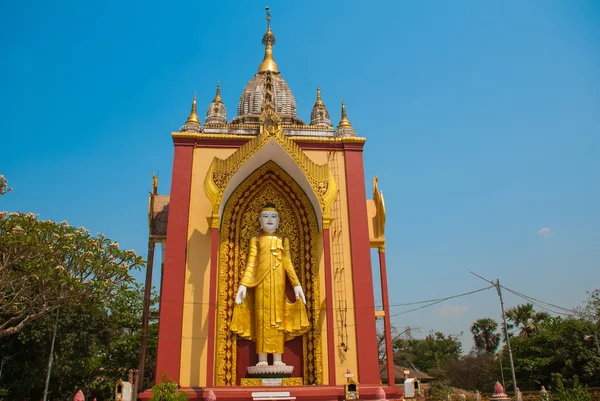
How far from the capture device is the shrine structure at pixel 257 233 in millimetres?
10047

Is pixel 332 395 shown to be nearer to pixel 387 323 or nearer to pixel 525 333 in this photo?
pixel 387 323

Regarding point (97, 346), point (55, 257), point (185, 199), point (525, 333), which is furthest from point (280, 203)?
point (525, 333)

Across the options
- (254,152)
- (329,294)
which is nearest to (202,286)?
(329,294)

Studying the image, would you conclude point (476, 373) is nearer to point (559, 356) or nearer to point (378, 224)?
point (559, 356)

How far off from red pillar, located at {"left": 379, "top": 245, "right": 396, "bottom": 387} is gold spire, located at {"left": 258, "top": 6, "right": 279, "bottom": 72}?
7.18 metres

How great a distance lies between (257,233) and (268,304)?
1.79 metres

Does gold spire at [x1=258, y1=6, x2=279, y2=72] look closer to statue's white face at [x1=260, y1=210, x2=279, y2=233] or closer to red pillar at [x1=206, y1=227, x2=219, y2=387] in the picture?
statue's white face at [x1=260, y1=210, x2=279, y2=233]

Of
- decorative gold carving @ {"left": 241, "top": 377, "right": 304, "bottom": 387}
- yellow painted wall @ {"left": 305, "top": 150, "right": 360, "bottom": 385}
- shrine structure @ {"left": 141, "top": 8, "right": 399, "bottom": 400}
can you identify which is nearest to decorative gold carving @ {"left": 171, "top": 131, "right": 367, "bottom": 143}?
shrine structure @ {"left": 141, "top": 8, "right": 399, "bottom": 400}

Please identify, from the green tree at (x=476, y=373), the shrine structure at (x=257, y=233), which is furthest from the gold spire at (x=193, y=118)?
the green tree at (x=476, y=373)

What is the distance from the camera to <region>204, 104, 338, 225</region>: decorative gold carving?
10609 millimetres

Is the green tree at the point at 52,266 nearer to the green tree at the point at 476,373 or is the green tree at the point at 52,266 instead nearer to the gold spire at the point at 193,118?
the gold spire at the point at 193,118

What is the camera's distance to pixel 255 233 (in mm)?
11711

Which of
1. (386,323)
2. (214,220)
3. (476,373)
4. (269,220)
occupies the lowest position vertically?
(476,373)

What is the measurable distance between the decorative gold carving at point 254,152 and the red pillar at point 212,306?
0.70 m
